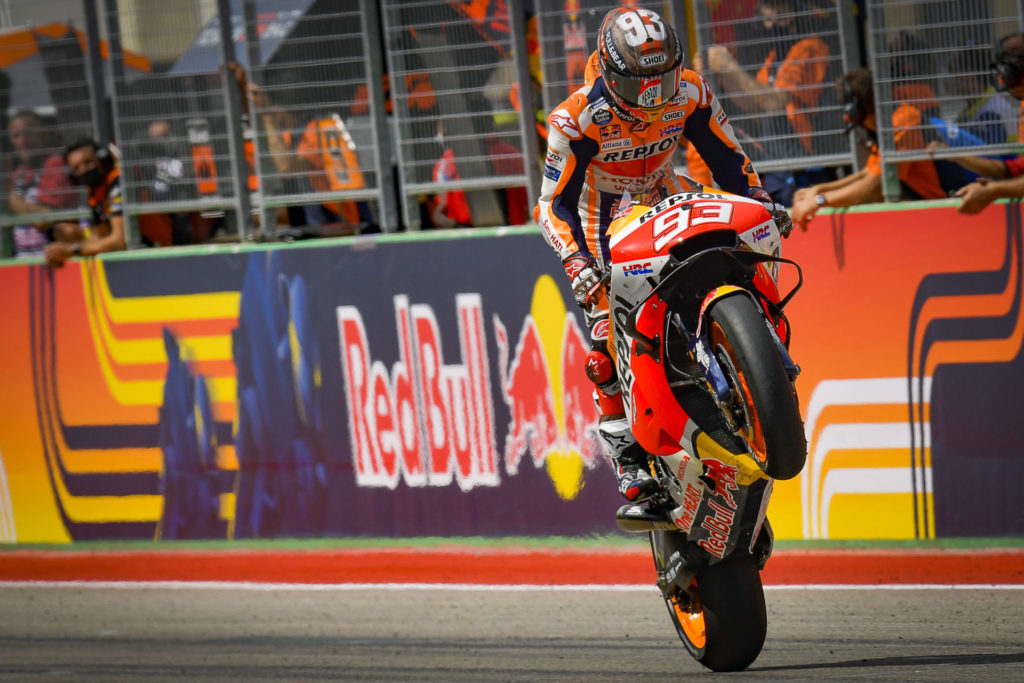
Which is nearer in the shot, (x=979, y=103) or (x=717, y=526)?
(x=717, y=526)

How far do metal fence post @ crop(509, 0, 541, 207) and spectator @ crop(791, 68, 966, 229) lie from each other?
1495 millimetres

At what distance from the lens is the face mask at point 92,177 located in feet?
28.7

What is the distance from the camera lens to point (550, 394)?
24.7ft

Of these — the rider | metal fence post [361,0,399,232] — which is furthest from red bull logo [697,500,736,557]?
metal fence post [361,0,399,232]

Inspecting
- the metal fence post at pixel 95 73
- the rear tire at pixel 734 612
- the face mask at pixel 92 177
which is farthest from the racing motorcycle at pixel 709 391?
the metal fence post at pixel 95 73

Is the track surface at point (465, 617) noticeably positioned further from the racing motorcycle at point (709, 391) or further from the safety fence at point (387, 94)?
the safety fence at point (387, 94)

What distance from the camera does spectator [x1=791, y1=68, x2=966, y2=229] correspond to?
7.09 m

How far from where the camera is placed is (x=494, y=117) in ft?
26.1

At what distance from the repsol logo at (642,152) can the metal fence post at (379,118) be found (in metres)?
2.65

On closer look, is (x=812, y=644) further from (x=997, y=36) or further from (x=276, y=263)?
(x=276, y=263)

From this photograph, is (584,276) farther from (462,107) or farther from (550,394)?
(462,107)

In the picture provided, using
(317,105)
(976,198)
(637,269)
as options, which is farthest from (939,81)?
(317,105)

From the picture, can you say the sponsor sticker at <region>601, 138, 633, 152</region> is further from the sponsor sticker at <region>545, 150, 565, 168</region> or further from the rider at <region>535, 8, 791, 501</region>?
the sponsor sticker at <region>545, 150, 565, 168</region>

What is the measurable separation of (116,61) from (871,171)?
456 centimetres
